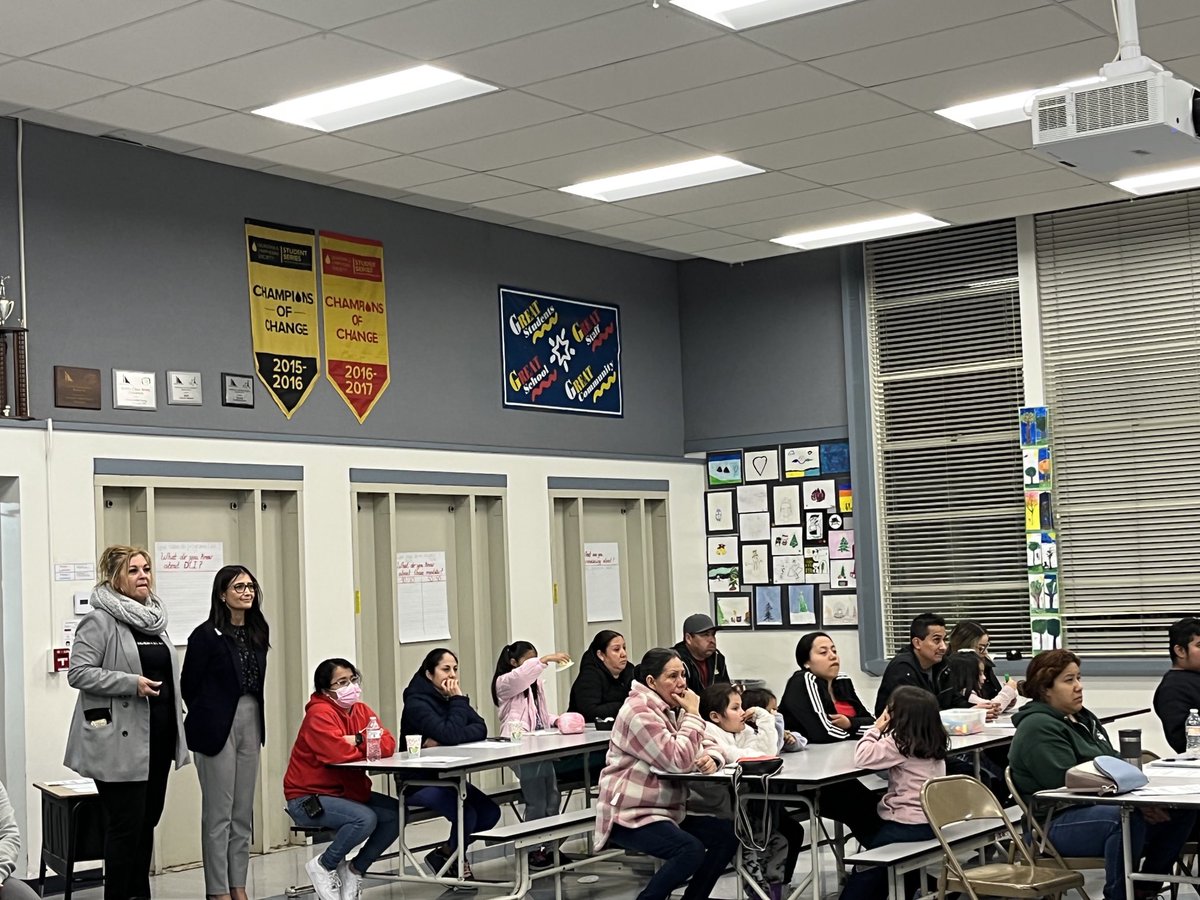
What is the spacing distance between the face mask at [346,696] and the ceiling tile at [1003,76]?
344 cm

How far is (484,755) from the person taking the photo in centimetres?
677

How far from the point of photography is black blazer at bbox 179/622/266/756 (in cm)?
629

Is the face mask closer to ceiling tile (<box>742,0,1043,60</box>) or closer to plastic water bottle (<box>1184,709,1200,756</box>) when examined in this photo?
ceiling tile (<box>742,0,1043,60</box>)

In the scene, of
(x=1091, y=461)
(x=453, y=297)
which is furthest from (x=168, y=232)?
(x=1091, y=461)

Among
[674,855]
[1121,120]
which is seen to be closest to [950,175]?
[1121,120]

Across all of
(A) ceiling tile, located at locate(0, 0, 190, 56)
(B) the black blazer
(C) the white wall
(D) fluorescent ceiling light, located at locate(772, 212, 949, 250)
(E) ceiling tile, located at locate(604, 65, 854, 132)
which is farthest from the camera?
(D) fluorescent ceiling light, located at locate(772, 212, 949, 250)

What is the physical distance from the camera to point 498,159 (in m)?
7.53

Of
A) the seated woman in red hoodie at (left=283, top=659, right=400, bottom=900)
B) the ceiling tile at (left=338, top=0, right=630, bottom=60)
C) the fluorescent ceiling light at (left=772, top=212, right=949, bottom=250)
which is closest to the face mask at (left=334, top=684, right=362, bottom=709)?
the seated woman in red hoodie at (left=283, top=659, right=400, bottom=900)

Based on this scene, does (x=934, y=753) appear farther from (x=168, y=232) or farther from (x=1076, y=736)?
(x=168, y=232)

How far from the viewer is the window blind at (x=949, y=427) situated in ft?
32.4

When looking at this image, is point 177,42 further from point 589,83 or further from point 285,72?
point 589,83

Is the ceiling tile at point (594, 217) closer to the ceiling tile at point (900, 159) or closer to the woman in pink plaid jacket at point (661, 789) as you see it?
the ceiling tile at point (900, 159)

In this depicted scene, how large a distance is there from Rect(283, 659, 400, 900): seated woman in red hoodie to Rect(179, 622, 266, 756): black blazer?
445mm

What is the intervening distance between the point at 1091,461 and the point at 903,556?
1.39 meters
